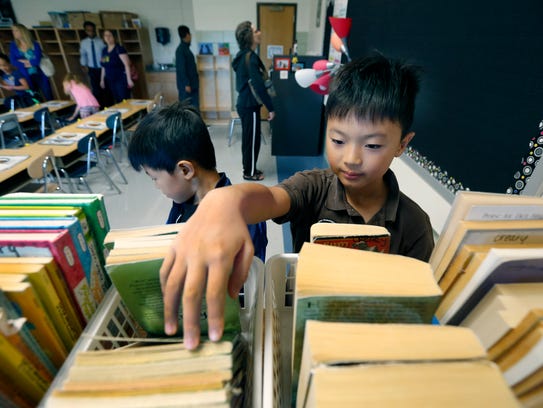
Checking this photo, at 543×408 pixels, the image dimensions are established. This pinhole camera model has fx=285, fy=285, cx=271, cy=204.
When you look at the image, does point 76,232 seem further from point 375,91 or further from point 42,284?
point 375,91

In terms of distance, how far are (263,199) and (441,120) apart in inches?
39.2

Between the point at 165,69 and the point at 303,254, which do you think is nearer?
the point at 303,254

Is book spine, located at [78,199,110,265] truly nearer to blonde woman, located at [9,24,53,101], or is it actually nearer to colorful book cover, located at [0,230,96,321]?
colorful book cover, located at [0,230,96,321]

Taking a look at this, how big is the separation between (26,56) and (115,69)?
132 cm

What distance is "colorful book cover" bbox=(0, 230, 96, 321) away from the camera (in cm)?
37

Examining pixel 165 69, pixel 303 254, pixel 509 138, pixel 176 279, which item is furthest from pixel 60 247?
pixel 165 69

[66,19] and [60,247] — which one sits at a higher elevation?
[66,19]

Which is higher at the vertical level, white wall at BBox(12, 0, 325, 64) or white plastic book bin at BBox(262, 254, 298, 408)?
white wall at BBox(12, 0, 325, 64)

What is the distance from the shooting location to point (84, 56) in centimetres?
557

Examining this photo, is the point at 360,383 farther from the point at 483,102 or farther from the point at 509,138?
the point at 483,102

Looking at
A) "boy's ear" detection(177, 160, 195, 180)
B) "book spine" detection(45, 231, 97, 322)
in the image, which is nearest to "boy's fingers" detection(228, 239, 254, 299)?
"book spine" detection(45, 231, 97, 322)

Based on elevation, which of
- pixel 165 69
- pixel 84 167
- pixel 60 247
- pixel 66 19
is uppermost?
pixel 66 19

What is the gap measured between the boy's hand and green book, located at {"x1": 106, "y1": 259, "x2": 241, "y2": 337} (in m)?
0.04

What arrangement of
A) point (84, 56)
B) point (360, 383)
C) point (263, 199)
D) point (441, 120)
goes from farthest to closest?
point (84, 56), point (441, 120), point (263, 199), point (360, 383)
